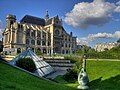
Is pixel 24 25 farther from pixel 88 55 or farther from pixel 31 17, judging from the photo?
pixel 88 55

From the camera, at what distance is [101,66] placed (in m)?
29.9

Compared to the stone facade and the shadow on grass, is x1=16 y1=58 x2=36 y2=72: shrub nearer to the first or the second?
the shadow on grass

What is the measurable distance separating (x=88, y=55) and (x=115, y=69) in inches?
514

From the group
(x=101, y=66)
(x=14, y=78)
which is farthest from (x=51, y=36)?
(x=14, y=78)

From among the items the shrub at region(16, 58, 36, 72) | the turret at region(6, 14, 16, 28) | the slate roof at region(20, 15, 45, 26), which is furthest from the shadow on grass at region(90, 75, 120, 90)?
the turret at region(6, 14, 16, 28)

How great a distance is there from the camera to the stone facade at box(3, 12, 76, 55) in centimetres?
7794

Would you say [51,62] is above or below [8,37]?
below

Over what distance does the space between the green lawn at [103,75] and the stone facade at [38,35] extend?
45.9 m

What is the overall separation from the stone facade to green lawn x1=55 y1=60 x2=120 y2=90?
45.9 meters

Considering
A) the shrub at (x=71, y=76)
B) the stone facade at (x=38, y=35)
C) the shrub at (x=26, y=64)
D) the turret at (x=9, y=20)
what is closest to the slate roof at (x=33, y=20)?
the stone facade at (x=38, y=35)

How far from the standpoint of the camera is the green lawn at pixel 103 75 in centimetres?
2004

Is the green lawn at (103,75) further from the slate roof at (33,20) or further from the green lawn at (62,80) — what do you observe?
the slate roof at (33,20)

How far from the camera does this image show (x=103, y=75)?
25.5m

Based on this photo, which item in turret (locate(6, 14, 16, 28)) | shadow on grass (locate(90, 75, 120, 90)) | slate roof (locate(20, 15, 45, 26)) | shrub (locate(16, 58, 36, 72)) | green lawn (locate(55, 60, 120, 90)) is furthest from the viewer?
slate roof (locate(20, 15, 45, 26))
